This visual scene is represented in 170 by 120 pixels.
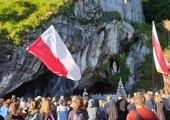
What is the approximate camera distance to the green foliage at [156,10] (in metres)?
41.4

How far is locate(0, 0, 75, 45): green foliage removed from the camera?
74.5 ft

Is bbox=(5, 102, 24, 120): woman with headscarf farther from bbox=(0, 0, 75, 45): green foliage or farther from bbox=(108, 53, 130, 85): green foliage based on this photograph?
bbox=(108, 53, 130, 85): green foliage

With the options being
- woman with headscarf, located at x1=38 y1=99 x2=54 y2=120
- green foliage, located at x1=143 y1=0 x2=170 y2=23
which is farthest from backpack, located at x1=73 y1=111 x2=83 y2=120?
green foliage, located at x1=143 y1=0 x2=170 y2=23

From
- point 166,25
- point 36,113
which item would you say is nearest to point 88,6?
point 166,25

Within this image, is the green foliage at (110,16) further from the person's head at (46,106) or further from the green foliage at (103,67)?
the person's head at (46,106)

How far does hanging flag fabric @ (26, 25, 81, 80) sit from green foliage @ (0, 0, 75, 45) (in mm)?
12436

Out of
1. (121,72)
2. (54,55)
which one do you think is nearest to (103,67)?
(121,72)

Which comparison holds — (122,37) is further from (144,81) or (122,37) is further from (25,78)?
(25,78)

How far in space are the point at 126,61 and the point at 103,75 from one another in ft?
9.38

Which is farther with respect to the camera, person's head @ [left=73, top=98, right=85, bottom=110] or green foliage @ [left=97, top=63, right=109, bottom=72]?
green foliage @ [left=97, top=63, right=109, bottom=72]

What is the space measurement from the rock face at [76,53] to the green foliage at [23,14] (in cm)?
49

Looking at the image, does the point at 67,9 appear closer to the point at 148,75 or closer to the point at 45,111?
the point at 148,75

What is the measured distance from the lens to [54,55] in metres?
10.3

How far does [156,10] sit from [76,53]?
19.2 m
